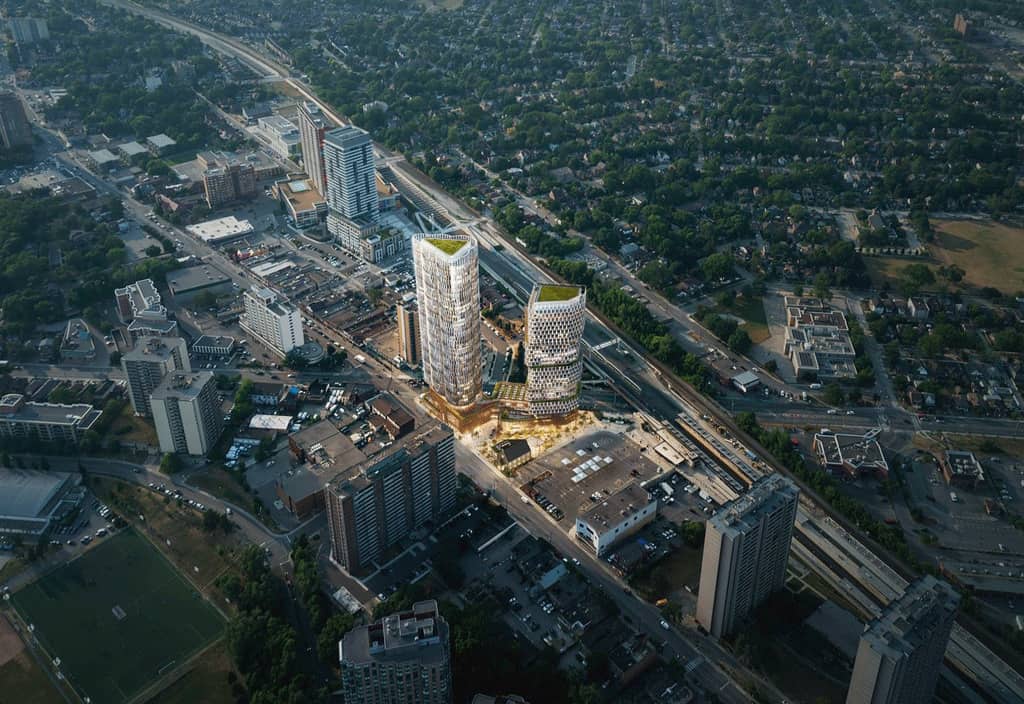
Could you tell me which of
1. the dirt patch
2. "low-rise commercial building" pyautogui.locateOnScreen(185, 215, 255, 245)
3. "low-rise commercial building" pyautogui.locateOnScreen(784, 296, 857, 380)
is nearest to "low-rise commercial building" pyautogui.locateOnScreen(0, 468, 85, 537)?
the dirt patch

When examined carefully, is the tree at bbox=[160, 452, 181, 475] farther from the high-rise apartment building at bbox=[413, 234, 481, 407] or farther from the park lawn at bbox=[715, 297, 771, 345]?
the park lawn at bbox=[715, 297, 771, 345]

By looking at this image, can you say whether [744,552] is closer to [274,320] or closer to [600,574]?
[600,574]

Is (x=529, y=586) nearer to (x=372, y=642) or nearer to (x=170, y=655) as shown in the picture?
(x=372, y=642)

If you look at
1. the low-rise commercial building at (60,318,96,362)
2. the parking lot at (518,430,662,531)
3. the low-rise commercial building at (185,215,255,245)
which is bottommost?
the parking lot at (518,430,662,531)

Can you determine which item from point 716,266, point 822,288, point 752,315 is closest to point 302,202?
point 716,266

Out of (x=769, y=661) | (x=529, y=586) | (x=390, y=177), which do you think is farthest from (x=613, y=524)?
(x=390, y=177)
